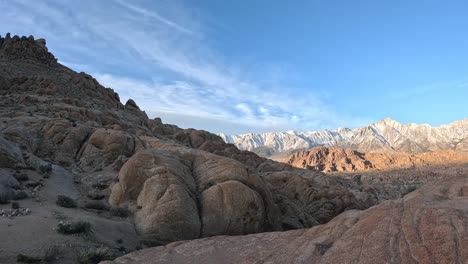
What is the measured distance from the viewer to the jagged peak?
86812 mm

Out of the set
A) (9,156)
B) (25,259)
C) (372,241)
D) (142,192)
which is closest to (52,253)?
(25,259)

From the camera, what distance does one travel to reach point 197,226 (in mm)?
20156

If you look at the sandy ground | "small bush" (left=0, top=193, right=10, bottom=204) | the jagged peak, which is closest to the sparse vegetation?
the sandy ground

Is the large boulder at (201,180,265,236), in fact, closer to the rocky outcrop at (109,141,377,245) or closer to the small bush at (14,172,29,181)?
the rocky outcrop at (109,141,377,245)

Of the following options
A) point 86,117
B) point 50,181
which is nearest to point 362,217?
point 50,181

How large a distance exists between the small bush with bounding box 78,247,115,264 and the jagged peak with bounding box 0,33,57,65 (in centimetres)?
8624

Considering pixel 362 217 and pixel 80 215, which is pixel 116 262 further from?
pixel 362 217

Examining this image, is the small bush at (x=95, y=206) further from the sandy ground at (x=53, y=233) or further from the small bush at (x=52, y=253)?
the small bush at (x=52, y=253)

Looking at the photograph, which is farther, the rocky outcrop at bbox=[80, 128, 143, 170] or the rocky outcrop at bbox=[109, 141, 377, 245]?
the rocky outcrop at bbox=[80, 128, 143, 170]

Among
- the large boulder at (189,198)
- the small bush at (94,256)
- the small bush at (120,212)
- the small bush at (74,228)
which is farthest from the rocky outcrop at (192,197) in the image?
the small bush at (94,256)

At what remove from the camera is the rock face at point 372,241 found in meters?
10.5

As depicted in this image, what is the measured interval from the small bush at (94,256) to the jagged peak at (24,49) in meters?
86.2

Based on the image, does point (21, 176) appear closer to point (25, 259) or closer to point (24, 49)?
point (25, 259)

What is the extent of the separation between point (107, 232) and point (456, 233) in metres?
15.8
